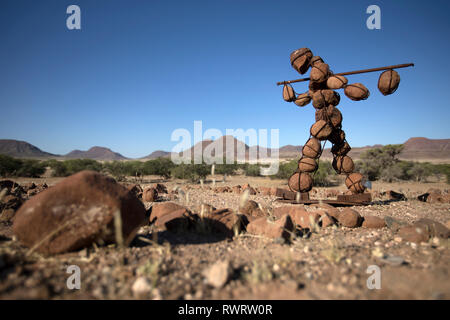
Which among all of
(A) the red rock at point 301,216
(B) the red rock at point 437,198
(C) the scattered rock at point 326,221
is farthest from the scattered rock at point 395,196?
(A) the red rock at point 301,216

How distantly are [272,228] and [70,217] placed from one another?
246 centimetres

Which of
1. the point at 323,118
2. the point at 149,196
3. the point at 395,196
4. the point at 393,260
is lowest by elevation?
the point at 395,196

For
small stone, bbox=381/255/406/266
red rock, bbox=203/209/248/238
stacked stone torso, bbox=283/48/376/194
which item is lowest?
small stone, bbox=381/255/406/266

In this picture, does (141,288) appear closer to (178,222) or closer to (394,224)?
(178,222)

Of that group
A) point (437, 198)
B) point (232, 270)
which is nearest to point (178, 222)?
point (232, 270)

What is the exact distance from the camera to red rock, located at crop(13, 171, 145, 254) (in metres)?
2.41

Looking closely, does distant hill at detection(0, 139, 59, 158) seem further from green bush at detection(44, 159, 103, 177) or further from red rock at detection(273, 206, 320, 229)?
red rock at detection(273, 206, 320, 229)

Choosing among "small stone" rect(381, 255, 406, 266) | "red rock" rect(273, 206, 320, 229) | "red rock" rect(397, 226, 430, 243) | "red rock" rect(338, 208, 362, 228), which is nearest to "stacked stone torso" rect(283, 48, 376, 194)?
"red rock" rect(338, 208, 362, 228)

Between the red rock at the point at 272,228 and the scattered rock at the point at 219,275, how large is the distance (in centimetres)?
124

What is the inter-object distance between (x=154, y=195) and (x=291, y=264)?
5.24 metres

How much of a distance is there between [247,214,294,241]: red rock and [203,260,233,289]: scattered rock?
1240 mm

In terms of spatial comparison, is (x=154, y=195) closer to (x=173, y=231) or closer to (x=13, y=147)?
(x=173, y=231)

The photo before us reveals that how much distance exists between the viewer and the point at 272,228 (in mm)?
3258
